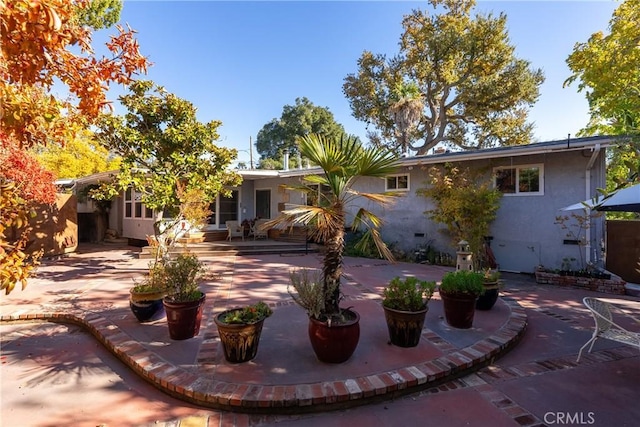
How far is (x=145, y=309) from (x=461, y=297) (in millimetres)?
→ 4563

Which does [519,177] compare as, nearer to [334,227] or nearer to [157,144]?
[334,227]

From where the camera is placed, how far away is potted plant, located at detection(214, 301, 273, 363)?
3477 mm

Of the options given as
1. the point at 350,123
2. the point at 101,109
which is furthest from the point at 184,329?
the point at 350,123

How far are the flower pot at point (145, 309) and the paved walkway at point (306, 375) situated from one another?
0.14 meters

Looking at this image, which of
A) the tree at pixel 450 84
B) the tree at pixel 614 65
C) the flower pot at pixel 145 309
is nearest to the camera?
the flower pot at pixel 145 309

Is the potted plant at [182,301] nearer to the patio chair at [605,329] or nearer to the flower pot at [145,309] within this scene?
the flower pot at [145,309]

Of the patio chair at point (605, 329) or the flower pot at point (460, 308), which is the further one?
the flower pot at point (460, 308)

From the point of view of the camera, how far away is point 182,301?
411 centimetres

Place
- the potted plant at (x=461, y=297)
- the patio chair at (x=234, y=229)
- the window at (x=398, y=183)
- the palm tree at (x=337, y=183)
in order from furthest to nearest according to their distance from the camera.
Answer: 1. the patio chair at (x=234, y=229)
2. the window at (x=398, y=183)
3. the potted plant at (x=461, y=297)
4. the palm tree at (x=337, y=183)

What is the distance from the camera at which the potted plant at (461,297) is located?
4.45 m

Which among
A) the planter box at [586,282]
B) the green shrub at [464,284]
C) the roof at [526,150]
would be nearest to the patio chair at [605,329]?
the green shrub at [464,284]

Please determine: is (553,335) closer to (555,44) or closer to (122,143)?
(122,143)

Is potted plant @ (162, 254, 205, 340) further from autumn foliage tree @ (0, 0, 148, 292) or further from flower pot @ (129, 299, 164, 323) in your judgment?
autumn foliage tree @ (0, 0, 148, 292)

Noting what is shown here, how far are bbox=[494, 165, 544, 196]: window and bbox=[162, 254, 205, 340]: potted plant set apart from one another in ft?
29.9
